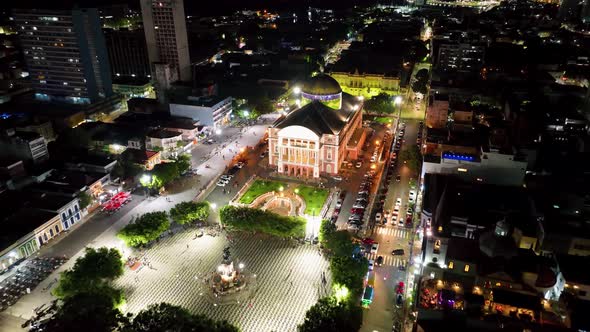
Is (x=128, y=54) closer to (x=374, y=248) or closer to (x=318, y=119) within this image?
(x=318, y=119)

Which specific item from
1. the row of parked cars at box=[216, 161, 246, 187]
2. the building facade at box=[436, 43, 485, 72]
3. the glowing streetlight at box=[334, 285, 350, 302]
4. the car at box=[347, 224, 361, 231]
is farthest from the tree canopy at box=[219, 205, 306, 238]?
the building facade at box=[436, 43, 485, 72]

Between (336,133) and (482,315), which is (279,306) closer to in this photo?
(482,315)

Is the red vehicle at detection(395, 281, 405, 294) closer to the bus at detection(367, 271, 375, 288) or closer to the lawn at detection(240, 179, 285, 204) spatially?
the bus at detection(367, 271, 375, 288)

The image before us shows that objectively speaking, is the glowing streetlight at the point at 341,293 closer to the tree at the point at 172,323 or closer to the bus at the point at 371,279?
the bus at the point at 371,279

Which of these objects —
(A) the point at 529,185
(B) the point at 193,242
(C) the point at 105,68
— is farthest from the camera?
(C) the point at 105,68

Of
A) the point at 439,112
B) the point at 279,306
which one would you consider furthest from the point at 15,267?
the point at 439,112

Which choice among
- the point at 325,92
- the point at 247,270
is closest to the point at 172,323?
the point at 247,270
